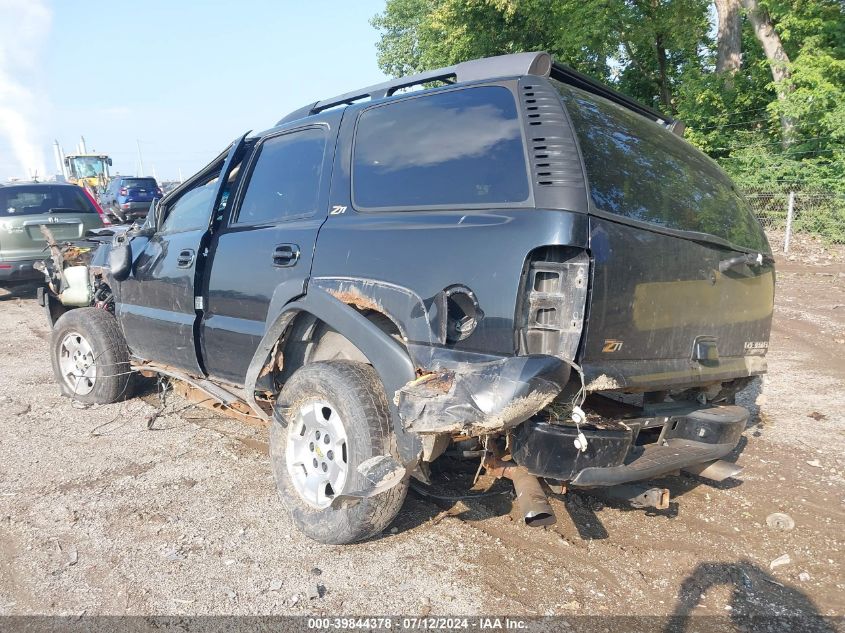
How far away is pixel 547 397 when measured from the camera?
92.9 inches

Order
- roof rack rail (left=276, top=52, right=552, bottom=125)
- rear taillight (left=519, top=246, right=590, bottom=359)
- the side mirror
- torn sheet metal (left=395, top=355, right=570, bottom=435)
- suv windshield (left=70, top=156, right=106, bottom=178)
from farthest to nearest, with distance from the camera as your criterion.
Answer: suv windshield (left=70, top=156, right=106, bottom=178)
the side mirror
roof rack rail (left=276, top=52, right=552, bottom=125)
rear taillight (left=519, top=246, right=590, bottom=359)
torn sheet metal (left=395, top=355, right=570, bottom=435)

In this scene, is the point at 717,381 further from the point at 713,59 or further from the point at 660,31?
the point at 713,59

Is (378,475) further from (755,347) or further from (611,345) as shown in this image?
(755,347)

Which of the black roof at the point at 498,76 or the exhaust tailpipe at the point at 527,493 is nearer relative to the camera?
the exhaust tailpipe at the point at 527,493

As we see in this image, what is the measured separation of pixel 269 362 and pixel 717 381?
235 centimetres

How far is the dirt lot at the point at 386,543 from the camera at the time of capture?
279 centimetres

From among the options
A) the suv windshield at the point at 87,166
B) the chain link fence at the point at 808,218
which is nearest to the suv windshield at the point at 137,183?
the suv windshield at the point at 87,166

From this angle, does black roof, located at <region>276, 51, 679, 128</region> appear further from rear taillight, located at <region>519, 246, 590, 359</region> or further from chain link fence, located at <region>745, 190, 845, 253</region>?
chain link fence, located at <region>745, 190, 845, 253</region>

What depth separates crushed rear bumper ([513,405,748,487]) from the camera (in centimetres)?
250

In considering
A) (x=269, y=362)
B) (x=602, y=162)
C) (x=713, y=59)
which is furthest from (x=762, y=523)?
(x=713, y=59)

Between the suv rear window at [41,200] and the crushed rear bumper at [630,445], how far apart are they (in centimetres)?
1012

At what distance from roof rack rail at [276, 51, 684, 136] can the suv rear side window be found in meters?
0.14

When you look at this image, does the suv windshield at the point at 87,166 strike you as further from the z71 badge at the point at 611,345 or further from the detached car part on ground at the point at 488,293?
the z71 badge at the point at 611,345

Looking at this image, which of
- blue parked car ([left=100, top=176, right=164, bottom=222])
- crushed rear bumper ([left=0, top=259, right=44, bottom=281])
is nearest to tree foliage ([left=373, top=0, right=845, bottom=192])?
blue parked car ([left=100, top=176, right=164, bottom=222])
